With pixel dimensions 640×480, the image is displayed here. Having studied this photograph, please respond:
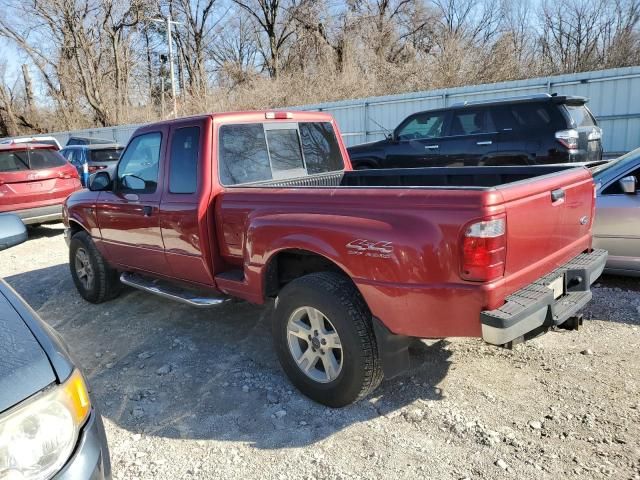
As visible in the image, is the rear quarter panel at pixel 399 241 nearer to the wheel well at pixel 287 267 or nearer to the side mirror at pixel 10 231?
the wheel well at pixel 287 267

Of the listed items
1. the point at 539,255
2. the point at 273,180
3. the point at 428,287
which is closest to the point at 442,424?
the point at 428,287

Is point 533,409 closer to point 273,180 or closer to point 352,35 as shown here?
point 273,180

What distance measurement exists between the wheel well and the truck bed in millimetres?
537

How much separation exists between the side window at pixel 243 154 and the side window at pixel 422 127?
6.26 m

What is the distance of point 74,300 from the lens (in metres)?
5.90

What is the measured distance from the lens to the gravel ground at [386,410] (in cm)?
281

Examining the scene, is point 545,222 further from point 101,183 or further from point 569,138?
point 569,138

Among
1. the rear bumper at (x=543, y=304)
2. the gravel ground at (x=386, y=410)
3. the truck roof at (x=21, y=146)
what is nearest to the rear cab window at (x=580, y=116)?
the gravel ground at (x=386, y=410)

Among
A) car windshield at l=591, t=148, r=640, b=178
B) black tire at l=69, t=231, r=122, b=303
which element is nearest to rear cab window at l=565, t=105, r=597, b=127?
car windshield at l=591, t=148, r=640, b=178

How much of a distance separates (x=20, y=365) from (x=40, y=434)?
0.85ft

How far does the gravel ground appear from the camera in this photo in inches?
110

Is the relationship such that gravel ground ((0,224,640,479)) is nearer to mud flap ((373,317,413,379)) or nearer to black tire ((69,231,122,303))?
mud flap ((373,317,413,379))

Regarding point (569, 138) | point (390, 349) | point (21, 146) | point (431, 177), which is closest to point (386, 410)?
point (390, 349)

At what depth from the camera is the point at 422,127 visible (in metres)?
10.2
